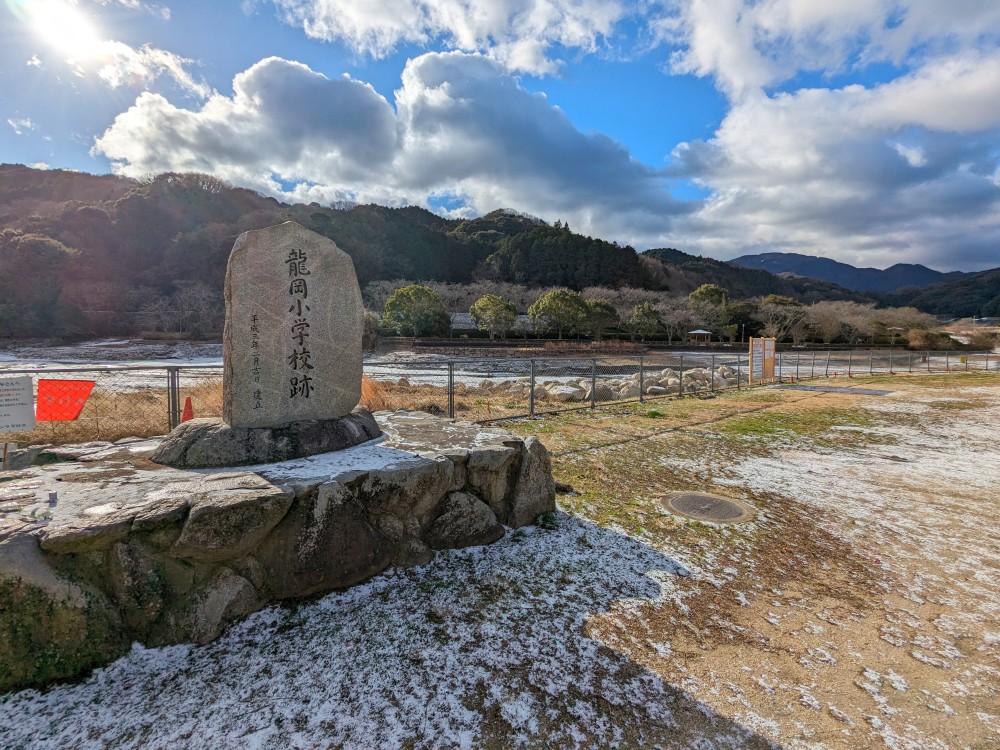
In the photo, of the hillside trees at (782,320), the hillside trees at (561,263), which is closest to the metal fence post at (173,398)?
the hillside trees at (782,320)

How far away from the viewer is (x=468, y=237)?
3105 inches

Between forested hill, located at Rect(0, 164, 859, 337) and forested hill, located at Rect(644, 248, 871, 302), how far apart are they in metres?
0.39

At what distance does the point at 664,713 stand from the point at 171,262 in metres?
69.1

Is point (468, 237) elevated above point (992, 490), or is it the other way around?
point (468, 237)

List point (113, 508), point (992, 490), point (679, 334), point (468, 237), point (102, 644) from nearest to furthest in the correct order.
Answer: point (102, 644) → point (113, 508) → point (992, 490) → point (679, 334) → point (468, 237)

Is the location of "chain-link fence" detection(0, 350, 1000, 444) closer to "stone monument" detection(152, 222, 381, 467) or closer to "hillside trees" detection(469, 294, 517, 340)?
"stone monument" detection(152, 222, 381, 467)

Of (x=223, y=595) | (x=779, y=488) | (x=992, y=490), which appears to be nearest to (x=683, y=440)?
(x=779, y=488)

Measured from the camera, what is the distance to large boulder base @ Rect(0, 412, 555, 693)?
7.48 feet

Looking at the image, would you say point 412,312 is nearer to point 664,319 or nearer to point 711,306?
point 664,319

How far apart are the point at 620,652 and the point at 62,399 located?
20.8 feet

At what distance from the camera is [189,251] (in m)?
56.2

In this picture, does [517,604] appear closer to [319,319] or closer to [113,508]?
[113,508]

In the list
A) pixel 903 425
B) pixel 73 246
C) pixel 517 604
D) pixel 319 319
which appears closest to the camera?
pixel 517 604

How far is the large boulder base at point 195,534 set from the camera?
2281 mm
